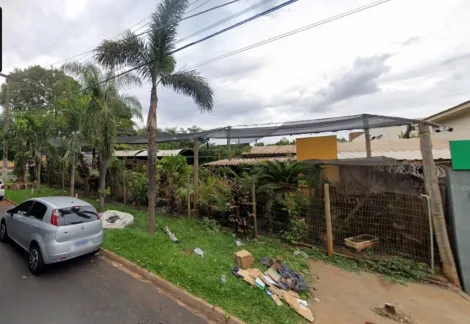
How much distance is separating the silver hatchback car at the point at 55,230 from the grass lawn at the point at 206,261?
871 mm

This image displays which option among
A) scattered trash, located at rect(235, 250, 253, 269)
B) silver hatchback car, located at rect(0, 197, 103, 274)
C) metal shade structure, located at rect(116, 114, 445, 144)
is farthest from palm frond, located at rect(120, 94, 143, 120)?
scattered trash, located at rect(235, 250, 253, 269)

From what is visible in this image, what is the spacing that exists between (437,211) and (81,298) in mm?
6816

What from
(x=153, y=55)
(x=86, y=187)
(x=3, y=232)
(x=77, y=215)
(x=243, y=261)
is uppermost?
(x=153, y=55)

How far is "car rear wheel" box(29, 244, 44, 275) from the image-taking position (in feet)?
14.6

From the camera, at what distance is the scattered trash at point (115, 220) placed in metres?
7.04

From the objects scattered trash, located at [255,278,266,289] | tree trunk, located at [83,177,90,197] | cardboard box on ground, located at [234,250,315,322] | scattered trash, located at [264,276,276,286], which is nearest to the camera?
cardboard box on ground, located at [234,250,315,322]

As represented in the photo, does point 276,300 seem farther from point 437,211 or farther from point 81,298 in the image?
point 437,211

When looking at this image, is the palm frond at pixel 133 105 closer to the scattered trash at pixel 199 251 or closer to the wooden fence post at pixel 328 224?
the scattered trash at pixel 199 251

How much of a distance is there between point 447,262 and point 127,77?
32.6 ft

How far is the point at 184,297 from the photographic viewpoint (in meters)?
3.82

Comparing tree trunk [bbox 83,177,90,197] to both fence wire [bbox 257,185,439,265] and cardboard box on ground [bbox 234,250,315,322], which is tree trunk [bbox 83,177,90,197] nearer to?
fence wire [bbox 257,185,439,265]

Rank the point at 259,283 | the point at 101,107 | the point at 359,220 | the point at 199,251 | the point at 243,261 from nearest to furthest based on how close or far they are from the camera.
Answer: the point at 259,283 < the point at 243,261 < the point at 199,251 < the point at 359,220 < the point at 101,107

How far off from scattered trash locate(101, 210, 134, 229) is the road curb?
2168 millimetres

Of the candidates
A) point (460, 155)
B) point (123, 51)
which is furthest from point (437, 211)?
point (123, 51)
